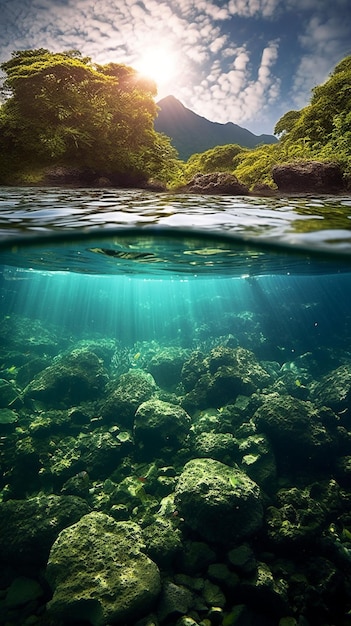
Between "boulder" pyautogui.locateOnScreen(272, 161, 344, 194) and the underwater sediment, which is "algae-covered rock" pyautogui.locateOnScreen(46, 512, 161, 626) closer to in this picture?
the underwater sediment

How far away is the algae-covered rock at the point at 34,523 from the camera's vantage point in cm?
790

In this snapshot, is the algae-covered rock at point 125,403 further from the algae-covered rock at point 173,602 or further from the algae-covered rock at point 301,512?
the algae-covered rock at point 173,602

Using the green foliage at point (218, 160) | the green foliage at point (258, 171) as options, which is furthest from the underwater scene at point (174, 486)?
the green foliage at point (218, 160)

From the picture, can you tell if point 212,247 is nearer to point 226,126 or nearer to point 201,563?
point 201,563

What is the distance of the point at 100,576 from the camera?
6.65 m

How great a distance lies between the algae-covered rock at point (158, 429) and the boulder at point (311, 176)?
28.1 ft

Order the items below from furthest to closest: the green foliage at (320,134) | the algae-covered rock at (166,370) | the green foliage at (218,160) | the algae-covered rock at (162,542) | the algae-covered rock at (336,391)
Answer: the algae-covered rock at (166,370)
the green foliage at (218,160)
the algae-covered rock at (336,391)
the green foliage at (320,134)
the algae-covered rock at (162,542)

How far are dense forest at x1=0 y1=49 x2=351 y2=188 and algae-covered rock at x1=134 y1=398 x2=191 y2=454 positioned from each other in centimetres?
821

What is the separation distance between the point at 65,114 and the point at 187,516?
41.9 ft

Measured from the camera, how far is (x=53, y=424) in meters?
12.9

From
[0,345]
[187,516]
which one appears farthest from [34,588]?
[0,345]

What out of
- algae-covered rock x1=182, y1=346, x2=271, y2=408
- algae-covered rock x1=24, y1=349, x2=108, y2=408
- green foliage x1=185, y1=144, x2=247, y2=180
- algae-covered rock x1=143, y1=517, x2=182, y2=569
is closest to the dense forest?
green foliage x1=185, y1=144, x2=247, y2=180

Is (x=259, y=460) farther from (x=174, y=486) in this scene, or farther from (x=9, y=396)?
(x=9, y=396)

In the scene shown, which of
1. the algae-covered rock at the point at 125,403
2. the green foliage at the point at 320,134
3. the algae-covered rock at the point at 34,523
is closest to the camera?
the algae-covered rock at the point at 34,523
